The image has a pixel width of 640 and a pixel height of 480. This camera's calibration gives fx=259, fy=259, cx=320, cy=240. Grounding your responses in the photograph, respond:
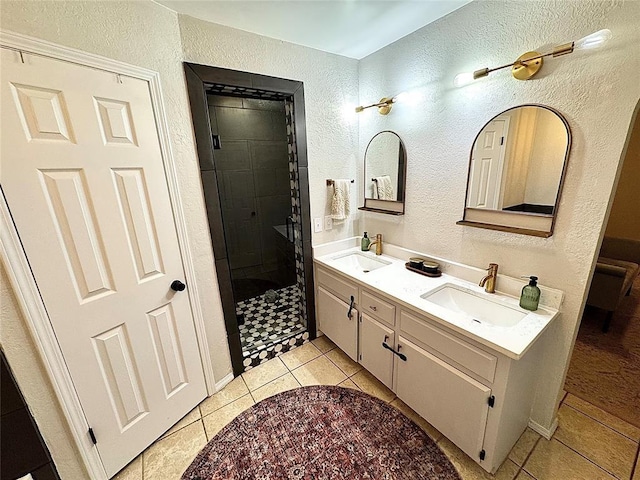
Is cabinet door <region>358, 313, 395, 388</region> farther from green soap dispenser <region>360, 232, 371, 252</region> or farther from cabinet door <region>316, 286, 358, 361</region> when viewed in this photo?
green soap dispenser <region>360, 232, 371, 252</region>

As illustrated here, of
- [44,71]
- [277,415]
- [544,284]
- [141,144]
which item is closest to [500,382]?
[544,284]

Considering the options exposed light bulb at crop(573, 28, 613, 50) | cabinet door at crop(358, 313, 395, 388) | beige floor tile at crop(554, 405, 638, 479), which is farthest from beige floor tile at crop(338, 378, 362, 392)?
exposed light bulb at crop(573, 28, 613, 50)

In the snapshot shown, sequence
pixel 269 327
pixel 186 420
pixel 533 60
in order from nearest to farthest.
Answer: pixel 533 60, pixel 186 420, pixel 269 327

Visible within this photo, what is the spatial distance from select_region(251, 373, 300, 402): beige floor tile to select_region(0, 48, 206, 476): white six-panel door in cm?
53

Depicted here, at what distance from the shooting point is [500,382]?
116cm

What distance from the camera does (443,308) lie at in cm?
140

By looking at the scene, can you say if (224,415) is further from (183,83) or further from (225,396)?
(183,83)

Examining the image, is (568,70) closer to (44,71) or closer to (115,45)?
(115,45)

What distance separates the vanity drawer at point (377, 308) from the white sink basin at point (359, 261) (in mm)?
449

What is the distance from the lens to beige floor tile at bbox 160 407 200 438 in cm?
164

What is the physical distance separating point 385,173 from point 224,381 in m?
2.08

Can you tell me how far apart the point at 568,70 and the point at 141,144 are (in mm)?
2100

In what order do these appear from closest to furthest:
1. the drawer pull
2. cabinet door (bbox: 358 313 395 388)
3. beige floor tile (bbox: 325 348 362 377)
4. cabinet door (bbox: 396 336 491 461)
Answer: cabinet door (bbox: 396 336 491 461) < the drawer pull < cabinet door (bbox: 358 313 395 388) < beige floor tile (bbox: 325 348 362 377)

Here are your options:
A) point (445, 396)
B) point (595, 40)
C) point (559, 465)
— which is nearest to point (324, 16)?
point (595, 40)
